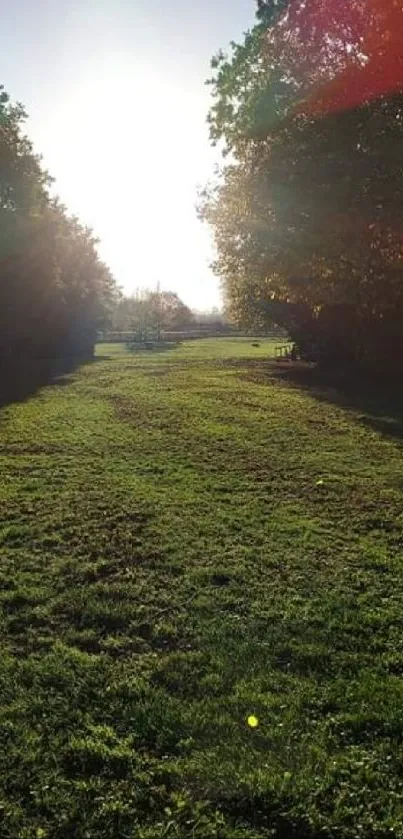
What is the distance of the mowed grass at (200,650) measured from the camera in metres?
3.13

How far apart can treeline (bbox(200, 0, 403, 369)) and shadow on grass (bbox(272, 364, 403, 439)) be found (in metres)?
3.41

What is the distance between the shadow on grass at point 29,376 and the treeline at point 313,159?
9166 mm

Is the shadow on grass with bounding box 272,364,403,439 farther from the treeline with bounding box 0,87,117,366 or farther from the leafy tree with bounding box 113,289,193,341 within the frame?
the leafy tree with bounding box 113,289,193,341

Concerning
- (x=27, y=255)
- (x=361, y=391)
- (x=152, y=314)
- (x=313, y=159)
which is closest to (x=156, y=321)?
(x=152, y=314)

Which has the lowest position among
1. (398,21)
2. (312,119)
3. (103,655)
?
(103,655)

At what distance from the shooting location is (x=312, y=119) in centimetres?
1474

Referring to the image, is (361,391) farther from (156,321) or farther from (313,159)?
(156,321)

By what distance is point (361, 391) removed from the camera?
23.7 m

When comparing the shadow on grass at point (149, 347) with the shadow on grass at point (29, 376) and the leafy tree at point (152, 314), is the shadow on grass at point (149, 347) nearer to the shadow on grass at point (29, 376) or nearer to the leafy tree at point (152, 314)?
the leafy tree at point (152, 314)

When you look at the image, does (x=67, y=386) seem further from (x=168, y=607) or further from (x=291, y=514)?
(x=168, y=607)

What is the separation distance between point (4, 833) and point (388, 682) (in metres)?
2.49

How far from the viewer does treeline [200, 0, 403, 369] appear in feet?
46.5

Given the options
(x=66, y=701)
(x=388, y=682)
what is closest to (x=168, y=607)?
(x=66, y=701)

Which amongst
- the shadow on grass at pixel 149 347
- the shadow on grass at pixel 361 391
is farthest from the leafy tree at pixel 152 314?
the shadow on grass at pixel 361 391
